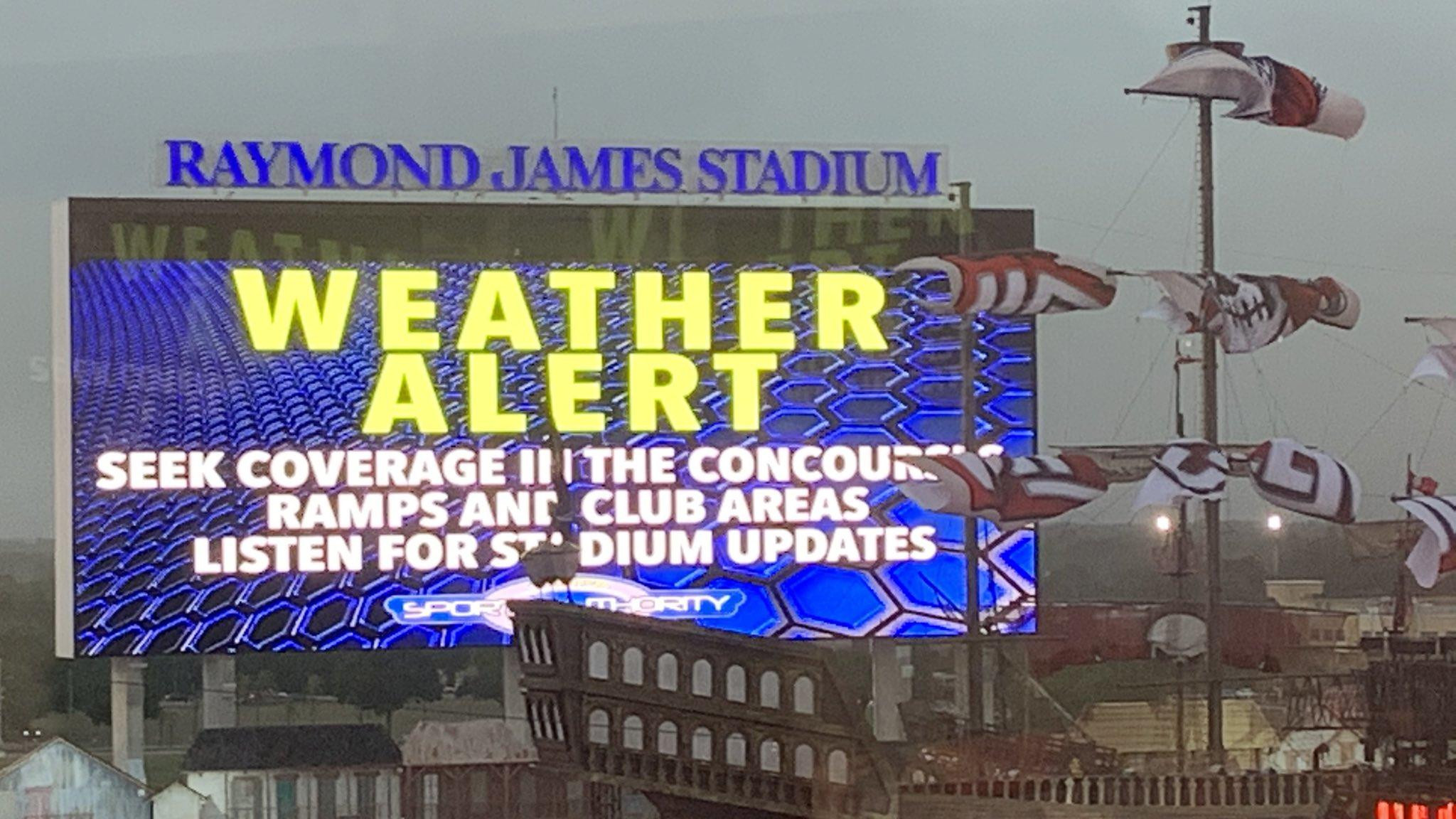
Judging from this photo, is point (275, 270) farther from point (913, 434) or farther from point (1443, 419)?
point (1443, 419)

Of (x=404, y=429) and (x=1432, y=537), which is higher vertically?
(x=404, y=429)

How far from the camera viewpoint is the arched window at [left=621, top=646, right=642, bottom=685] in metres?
5.20

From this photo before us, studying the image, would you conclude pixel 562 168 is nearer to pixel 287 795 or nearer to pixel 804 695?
pixel 804 695

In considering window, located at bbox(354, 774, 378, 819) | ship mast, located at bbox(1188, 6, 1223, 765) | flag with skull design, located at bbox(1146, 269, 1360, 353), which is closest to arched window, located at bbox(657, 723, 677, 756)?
window, located at bbox(354, 774, 378, 819)

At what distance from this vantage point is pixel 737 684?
529 centimetres

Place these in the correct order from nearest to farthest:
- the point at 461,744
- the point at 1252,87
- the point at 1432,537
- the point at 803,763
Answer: the point at 803,763 < the point at 461,744 < the point at 1252,87 < the point at 1432,537

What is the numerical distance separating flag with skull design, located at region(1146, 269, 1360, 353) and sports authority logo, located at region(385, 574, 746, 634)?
1357mm

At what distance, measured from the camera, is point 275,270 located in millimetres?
5355

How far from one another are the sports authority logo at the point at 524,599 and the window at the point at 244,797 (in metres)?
0.50

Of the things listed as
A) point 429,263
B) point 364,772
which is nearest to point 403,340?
point 429,263

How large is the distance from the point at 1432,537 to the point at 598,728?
2094mm

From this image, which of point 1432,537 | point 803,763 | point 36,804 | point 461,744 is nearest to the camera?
point 36,804

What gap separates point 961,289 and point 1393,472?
1176 mm

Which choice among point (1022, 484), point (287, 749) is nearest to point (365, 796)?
point (287, 749)
